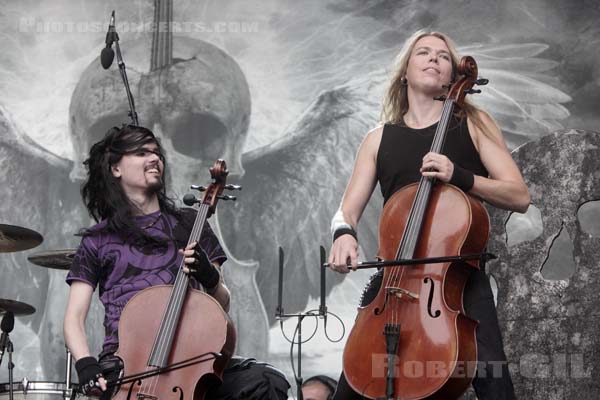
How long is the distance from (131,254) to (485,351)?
1114 mm

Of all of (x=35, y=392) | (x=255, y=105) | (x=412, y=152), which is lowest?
(x=35, y=392)

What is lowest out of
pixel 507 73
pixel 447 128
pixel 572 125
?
pixel 447 128

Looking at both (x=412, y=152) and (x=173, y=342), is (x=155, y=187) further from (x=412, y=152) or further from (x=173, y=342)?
(x=412, y=152)

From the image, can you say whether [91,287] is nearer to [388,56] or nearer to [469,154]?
[469,154]

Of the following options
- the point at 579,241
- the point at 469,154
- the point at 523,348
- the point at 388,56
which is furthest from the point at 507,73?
the point at 469,154

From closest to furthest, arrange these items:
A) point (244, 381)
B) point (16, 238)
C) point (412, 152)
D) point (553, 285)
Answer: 1. point (244, 381)
2. point (412, 152)
3. point (553, 285)
4. point (16, 238)

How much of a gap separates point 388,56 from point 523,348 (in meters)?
2.48

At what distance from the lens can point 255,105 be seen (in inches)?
224

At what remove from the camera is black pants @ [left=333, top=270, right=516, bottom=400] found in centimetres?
237

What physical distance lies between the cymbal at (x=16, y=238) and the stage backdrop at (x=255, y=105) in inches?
42.4

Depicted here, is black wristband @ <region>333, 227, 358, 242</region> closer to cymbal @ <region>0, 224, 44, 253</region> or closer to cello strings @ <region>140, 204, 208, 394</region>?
cello strings @ <region>140, 204, 208, 394</region>

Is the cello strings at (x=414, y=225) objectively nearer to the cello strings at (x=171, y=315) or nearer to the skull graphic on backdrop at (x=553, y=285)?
the cello strings at (x=171, y=315)

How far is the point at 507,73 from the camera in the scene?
5469 millimetres

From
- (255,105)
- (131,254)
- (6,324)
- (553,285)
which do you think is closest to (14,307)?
(6,324)
